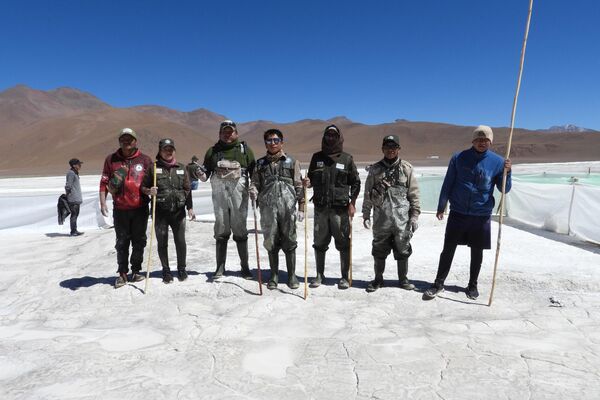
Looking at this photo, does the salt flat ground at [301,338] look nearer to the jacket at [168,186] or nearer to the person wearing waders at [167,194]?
the person wearing waders at [167,194]

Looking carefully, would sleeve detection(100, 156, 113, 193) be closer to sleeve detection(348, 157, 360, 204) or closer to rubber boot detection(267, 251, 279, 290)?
rubber boot detection(267, 251, 279, 290)

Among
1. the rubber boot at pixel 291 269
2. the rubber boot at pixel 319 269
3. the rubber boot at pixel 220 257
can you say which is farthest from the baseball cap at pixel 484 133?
Result: the rubber boot at pixel 220 257

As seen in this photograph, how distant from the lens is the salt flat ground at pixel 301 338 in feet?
8.36

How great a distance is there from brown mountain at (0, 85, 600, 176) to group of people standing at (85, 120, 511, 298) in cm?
3504

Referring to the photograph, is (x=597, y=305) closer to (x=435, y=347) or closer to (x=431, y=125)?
(x=435, y=347)

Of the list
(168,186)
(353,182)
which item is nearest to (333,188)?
(353,182)

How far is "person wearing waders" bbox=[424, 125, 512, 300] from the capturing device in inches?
152

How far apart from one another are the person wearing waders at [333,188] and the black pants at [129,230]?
1834mm

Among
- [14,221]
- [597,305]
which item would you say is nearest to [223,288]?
[597,305]

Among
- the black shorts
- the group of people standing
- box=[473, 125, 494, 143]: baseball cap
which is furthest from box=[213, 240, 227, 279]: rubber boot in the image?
box=[473, 125, 494, 143]: baseball cap

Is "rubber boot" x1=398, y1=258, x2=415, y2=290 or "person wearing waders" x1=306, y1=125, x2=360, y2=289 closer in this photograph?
"person wearing waders" x1=306, y1=125, x2=360, y2=289

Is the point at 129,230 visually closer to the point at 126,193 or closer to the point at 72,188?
the point at 126,193

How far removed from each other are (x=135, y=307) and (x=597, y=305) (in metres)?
4.32

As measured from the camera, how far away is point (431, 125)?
120375mm
